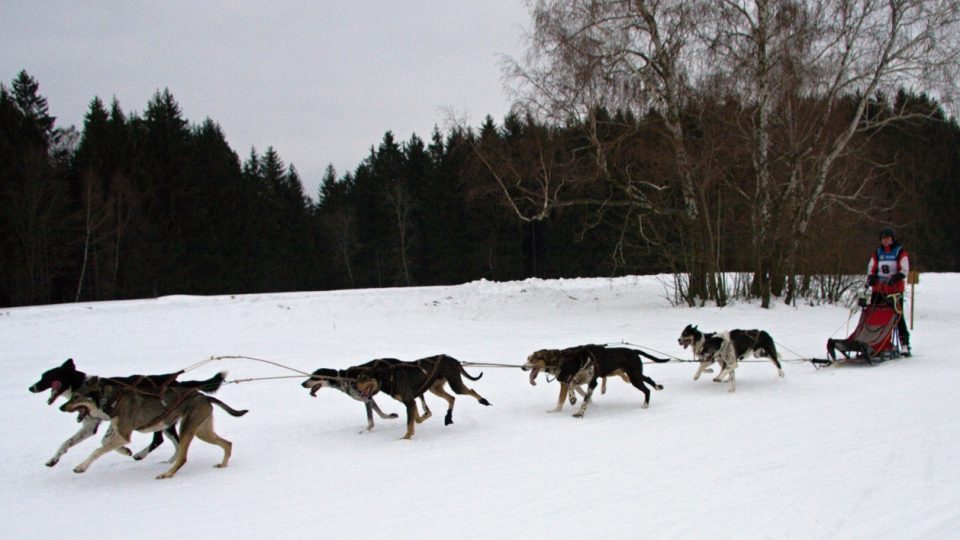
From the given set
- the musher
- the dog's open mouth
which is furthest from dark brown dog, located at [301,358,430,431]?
the musher

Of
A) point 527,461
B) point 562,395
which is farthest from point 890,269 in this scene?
point 527,461

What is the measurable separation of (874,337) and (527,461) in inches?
297

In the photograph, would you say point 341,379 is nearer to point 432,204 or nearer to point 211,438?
point 211,438

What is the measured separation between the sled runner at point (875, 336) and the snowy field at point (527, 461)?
0.30 metres

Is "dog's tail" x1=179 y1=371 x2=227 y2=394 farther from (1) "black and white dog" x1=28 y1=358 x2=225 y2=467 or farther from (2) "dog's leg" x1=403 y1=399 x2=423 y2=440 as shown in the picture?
(2) "dog's leg" x1=403 y1=399 x2=423 y2=440

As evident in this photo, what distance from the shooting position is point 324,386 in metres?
6.76

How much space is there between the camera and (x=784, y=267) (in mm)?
18297

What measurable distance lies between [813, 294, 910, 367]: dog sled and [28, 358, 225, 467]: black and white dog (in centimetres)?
900

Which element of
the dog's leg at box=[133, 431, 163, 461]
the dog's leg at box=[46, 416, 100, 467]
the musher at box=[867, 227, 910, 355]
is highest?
the musher at box=[867, 227, 910, 355]

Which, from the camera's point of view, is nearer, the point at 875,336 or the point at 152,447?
the point at 152,447

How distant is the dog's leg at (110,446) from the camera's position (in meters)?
5.57

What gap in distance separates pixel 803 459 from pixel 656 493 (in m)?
1.59

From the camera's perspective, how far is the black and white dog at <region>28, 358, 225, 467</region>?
5449 millimetres

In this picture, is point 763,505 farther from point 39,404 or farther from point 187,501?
point 39,404
